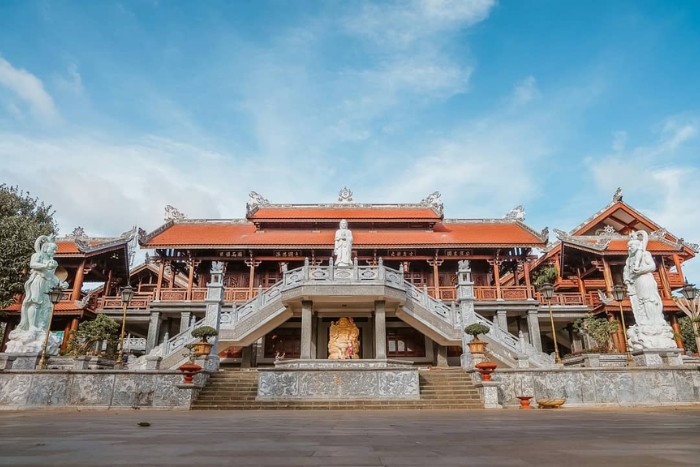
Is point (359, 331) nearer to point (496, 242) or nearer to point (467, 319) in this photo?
point (467, 319)

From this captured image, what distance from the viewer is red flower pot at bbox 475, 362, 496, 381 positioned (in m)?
11.9

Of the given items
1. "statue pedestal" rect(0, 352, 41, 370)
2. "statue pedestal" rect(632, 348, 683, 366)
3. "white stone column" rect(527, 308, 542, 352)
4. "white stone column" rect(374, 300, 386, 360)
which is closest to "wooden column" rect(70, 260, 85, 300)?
"statue pedestal" rect(0, 352, 41, 370)

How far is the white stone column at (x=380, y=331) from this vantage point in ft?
47.1

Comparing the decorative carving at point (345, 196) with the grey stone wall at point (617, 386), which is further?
the decorative carving at point (345, 196)

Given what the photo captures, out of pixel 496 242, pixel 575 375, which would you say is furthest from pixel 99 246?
pixel 575 375

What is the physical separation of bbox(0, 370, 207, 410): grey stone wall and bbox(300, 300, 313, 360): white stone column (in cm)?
414

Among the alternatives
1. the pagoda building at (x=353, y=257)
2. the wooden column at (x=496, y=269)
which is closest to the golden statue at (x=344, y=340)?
the pagoda building at (x=353, y=257)

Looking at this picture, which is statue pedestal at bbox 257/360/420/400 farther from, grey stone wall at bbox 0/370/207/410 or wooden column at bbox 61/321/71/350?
wooden column at bbox 61/321/71/350

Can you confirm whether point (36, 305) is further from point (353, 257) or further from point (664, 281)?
point (664, 281)

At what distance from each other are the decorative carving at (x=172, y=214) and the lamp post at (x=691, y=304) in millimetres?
26269

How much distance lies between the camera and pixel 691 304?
1891cm

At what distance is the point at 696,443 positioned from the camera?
132 inches

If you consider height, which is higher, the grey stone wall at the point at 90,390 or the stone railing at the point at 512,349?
the stone railing at the point at 512,349

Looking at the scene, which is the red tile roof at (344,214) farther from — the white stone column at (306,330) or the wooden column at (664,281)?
the wooden column at (664,281)
